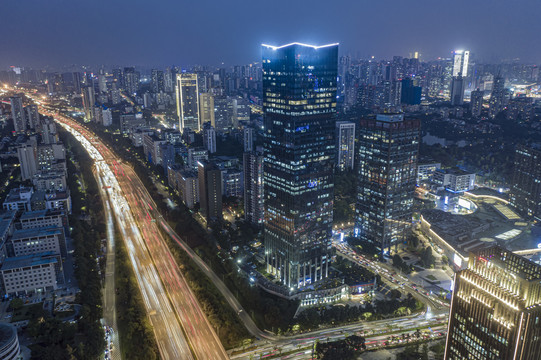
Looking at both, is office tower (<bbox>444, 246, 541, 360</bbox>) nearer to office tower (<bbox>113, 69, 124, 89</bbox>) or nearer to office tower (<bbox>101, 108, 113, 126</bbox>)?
office tower (<bbox>101, 108, 113, 126</bbox>)

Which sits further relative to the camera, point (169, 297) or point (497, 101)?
point (497, 101)

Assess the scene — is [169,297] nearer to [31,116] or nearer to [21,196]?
[21,196]

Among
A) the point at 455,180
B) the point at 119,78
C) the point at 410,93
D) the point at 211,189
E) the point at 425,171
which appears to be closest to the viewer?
the point at 211,189

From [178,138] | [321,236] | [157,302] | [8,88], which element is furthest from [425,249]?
[8,88]

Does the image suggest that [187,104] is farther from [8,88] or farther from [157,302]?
[8,88]

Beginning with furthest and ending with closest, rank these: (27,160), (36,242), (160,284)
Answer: (27,160)
(36,242)
(160,284)

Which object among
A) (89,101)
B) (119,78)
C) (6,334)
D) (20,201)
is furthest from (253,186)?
(119,78)

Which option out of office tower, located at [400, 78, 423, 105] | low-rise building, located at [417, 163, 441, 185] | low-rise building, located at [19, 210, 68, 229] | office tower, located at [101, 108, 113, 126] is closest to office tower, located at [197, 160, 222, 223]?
low-rise building, located at [19, 210, 68, 229]

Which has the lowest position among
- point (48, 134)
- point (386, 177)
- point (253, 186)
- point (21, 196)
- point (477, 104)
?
point (21, 196)
